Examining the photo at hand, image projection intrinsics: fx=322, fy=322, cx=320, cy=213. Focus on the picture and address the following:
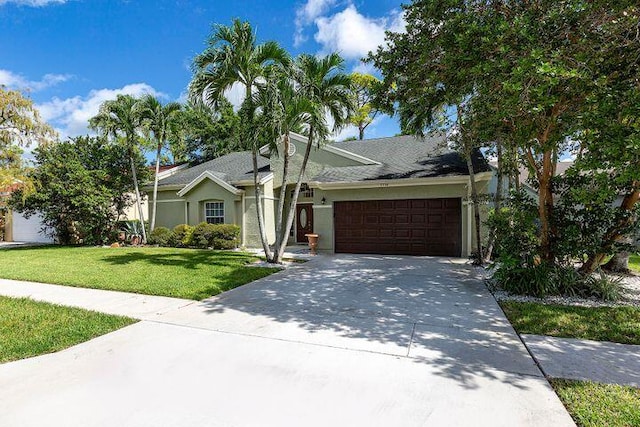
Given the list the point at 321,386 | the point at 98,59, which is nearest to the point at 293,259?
the point at 321,386

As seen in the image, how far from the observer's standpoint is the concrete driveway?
2848 millimetres

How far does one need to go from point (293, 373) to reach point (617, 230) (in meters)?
7.52

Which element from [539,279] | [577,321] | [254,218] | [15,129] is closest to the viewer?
[577,321]

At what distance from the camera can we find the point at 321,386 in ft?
10.8

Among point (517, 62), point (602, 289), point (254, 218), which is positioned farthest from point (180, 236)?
point (602, 289)

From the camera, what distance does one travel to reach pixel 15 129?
37.2ft

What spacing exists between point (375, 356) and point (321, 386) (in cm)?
97

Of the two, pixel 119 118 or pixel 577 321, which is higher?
pixel 119 118

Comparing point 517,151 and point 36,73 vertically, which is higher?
point 36,73

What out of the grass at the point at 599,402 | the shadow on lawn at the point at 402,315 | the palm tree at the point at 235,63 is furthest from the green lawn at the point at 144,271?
the grass at the point at 599,402

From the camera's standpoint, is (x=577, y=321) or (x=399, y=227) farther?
(x=399, y=227)

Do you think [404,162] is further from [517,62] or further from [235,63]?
[517,62]

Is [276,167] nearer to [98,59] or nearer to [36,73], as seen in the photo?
[98,59]

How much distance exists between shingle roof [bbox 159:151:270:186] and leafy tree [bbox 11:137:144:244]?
243cm
